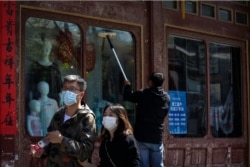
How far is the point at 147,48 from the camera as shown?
9.28 metres

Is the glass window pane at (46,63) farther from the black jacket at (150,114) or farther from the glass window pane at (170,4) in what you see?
the glass window pane at (170,4)

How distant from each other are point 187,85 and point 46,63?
3.18 m

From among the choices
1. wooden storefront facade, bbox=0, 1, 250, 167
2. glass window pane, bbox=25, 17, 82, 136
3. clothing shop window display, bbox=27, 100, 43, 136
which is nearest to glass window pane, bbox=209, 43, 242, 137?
wooden storefront facade, bbox=0, 1, 250, 167

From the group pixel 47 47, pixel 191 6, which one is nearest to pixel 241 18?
pixel 191 6

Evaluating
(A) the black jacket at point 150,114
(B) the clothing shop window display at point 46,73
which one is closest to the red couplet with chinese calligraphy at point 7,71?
(B) the clothing shop window display at point 46,73

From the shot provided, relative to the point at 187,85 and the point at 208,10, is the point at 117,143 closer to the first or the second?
the point at 187,85

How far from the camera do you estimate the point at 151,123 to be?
707 centimetres

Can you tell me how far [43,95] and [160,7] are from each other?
285 centimetres

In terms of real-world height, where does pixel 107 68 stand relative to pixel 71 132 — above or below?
above

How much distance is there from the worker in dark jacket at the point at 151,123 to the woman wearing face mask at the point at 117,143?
1.89 m

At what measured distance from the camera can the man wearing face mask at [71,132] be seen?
4367 mm

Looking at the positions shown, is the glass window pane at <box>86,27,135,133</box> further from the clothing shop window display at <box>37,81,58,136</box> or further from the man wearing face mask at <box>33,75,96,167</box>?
the man wearing face mask at <box>33,75,96,167</box>

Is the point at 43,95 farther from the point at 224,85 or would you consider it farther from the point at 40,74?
the point at 224,85

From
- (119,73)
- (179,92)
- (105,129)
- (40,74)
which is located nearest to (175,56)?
(179,92)
